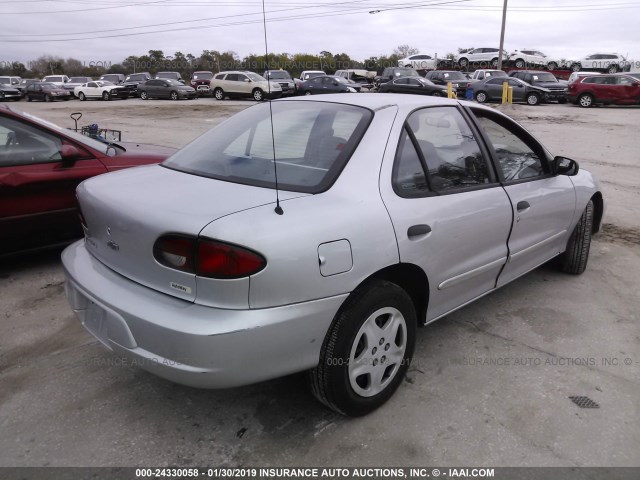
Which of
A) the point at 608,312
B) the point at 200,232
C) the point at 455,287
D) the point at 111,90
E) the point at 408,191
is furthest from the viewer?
the point at 111,90

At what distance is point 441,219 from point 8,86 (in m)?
40.3

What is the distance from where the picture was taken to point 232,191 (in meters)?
2.41

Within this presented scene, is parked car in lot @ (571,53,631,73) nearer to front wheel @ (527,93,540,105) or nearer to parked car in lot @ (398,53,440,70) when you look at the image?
parked car in lot @ (398,53,440,70)

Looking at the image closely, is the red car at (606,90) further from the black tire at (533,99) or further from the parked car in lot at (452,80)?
the parked car in lot at (452,80)

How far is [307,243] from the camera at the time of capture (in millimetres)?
2139

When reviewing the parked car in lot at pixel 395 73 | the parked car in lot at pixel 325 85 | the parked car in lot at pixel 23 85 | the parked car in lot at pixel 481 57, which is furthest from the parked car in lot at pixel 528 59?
the parked car in lot at pixel 23 85

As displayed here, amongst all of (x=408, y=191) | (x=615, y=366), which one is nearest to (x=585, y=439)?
(x=615, y=366)

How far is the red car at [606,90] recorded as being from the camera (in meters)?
22.6

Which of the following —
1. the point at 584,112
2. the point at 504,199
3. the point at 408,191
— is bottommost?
the point at 584,112

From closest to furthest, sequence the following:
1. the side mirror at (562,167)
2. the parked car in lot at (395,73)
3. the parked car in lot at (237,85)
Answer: the side mirror at (562,167) → the parked car in lot at (237,85) → the parked car in lot at (395,73)

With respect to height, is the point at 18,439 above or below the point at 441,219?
below

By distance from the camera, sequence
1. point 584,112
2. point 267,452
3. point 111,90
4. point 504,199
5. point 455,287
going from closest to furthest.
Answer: point 267,452
point 455,287
point 504,199
point 584,112
point 111,90

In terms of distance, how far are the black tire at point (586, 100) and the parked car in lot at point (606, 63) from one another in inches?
617

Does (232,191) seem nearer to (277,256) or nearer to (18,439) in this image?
(277,256)
